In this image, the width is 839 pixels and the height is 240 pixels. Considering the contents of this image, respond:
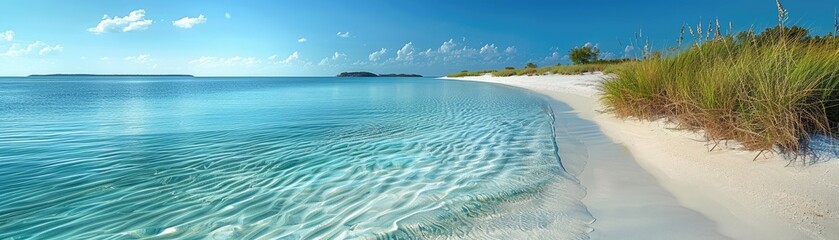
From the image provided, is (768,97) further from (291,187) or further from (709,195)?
(291,187)

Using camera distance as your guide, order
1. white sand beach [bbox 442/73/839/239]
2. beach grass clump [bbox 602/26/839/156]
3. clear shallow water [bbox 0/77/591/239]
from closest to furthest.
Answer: white sand beach [bbox 442/73/839/239] → clear shallow water [bbox 0/77/591/239] → beach grass clump [bbox 602/26/839/156]

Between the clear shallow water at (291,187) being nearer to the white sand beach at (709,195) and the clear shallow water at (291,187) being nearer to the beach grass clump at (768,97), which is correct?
the white sand beach at (709,195)

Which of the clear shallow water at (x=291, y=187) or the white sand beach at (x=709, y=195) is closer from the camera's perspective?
the white sand beach at (x=709, y=195)

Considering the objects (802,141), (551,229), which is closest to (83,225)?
(551,229)

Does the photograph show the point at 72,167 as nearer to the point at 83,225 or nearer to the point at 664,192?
the point at 83,225

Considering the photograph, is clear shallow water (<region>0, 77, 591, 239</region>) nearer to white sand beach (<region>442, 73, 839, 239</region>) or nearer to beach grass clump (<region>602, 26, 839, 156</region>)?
white sand beach (<region>442, 73, 839, 239</region>)

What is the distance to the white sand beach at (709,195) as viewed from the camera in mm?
2213

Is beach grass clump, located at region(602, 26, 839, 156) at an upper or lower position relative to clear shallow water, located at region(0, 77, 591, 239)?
upper

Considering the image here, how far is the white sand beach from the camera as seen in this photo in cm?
221

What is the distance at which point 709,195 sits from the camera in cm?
280

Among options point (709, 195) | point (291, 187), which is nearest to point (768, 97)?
point (709, 195)

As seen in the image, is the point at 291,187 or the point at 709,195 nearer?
the point at 709,195

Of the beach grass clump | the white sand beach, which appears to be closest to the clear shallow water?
the white sand beach

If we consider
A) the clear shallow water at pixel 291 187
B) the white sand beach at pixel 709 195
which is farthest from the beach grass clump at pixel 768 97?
the clear shallow water at pixel 291 187
